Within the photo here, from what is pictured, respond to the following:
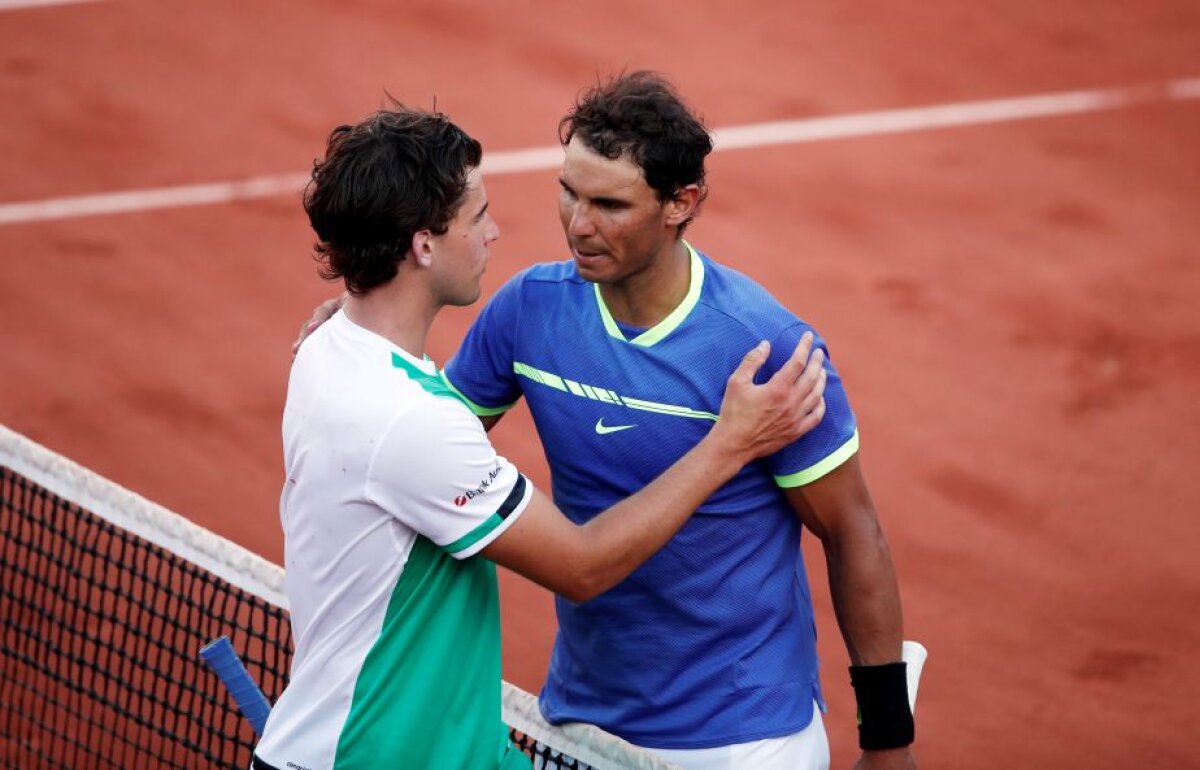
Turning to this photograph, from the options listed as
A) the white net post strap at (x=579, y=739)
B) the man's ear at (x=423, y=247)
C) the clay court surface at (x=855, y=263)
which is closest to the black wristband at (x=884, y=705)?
the white net post strap at (x=579, y=739)

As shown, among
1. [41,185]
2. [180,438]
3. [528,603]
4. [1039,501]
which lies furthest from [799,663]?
[41,185]

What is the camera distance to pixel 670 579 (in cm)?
429

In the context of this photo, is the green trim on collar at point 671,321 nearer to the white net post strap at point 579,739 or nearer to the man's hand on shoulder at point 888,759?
the white net post strap at point 579,739

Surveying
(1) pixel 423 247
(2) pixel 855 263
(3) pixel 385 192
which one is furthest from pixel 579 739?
(2) pixel 855 263

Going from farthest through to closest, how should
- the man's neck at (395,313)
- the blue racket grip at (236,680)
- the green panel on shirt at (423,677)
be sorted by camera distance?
the blue racket grip at (236,680) → the man's neck at (395,313) → the green panel on shirt at (423,677)

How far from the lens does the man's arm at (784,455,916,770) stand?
13.7 feet

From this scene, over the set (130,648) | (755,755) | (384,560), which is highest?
(384,560)

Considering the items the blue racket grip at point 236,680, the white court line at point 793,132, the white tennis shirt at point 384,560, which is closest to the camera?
the white tennis shirt at point 384,560

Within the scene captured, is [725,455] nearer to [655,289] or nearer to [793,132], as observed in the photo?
[655,289]

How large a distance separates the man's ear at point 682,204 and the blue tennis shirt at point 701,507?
14 centimetres

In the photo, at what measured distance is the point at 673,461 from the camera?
166 inches

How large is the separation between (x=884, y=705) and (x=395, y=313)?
1643 millimetres

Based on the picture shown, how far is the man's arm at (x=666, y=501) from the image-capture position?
371 cm

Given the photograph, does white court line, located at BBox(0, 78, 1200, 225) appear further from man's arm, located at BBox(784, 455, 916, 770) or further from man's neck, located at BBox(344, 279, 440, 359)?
man's neck, located at BBox(344, 279, 440, 359)
